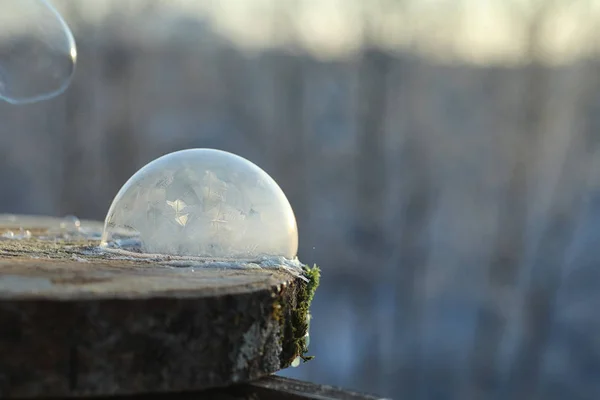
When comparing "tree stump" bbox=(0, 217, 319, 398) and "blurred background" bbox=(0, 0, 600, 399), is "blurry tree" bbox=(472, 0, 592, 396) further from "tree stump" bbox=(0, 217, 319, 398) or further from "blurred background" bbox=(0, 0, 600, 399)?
"tree stump" bbox=(0, 217, 319, 398)

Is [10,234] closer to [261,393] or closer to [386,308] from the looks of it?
[261,393]

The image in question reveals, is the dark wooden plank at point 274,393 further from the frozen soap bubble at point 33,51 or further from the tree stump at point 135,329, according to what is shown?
the frozen soap bubble at point 33,51

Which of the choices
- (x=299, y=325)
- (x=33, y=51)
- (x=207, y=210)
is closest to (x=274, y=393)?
(x=299, y=325)

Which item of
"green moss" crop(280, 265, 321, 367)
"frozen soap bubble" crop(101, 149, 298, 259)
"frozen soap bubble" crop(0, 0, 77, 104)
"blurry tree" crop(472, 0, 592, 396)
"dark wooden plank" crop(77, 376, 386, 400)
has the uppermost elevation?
"frozen soap bubble" crop(0, 0, 77, 104)

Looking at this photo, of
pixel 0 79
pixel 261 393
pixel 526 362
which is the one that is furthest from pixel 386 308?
pixel 261 393

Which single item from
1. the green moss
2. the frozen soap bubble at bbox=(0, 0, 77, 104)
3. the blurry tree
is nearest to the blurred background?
the blurry tree

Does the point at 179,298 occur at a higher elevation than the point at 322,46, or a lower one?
lower
